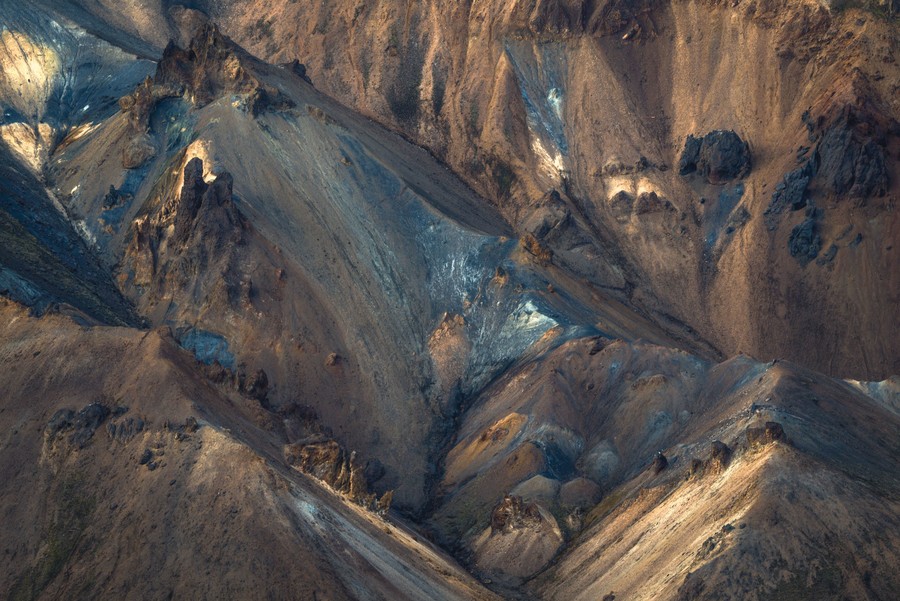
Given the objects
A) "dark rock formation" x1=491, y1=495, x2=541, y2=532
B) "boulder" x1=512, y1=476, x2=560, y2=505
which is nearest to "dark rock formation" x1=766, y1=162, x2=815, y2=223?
"boulder" x1=512, y1=476, x2=560, y2=505

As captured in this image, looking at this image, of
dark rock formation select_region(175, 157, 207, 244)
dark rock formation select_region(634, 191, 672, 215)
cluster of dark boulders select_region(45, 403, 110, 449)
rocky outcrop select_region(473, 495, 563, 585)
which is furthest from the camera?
dark rock formation select_region(634, 191, 672, 215)

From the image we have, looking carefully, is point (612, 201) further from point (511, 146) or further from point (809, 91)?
point (809, 91)

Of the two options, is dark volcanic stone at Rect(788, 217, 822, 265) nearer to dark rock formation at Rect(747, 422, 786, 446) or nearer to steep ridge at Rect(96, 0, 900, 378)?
steep ridge at Rect(96, 0, 900, 378)

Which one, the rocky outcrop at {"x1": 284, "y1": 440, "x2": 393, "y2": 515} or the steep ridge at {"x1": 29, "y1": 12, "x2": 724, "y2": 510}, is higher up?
the steep ridge at {"x1": 29, "y1": 12, "x2": 724, "y2": 510}

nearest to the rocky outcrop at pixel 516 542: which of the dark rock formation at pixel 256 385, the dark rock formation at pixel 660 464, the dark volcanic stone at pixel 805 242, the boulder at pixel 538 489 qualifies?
the boulder at pixel 538 489

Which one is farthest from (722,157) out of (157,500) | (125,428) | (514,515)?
(157,500)

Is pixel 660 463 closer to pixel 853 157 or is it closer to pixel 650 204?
pixel 853 157
